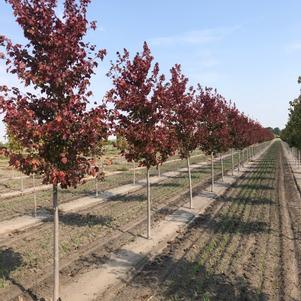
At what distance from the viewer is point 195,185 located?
32.9 m

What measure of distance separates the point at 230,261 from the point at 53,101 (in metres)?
7.03

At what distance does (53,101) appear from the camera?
9891 mm

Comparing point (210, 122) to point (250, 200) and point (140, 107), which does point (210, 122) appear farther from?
point (140, 107)

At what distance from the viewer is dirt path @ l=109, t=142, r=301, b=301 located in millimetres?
10820

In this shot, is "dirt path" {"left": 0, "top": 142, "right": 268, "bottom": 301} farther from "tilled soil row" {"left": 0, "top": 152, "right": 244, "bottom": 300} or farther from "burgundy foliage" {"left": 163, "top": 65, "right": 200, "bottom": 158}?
"burgundy foliage" {"left": 163, "top": 65, "right": 200, "bottom": 158}

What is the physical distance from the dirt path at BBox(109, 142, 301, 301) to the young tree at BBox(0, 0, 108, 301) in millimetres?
3133

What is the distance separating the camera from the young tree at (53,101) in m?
9.45

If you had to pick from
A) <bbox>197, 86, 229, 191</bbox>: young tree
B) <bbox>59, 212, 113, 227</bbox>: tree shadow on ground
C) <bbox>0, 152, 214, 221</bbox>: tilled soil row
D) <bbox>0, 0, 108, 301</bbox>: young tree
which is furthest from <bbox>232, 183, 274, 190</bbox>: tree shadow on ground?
<bbox>0, 0, 108, 301</bbox>: young tree

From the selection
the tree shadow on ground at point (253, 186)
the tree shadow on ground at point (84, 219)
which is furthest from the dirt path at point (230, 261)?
the tree shadow on ground at point (253, 186)

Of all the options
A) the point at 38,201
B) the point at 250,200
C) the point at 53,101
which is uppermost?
the point at 53,101

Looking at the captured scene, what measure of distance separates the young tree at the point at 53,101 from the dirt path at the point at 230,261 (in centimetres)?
313

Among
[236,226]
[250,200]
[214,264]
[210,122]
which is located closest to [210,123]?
[210,122]

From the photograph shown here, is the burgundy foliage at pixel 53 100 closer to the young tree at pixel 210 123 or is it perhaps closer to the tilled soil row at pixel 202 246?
the tilled soil row at pixel 202 246

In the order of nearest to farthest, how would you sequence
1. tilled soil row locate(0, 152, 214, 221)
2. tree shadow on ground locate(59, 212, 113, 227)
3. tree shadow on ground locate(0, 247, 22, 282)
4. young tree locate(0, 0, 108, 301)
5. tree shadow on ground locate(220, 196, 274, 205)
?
young tree locate(0, 0, 108, 301)
tree shadow on ground locate(0, 247, 22, 282)
tree shadow on ground locate(59, 212, 113, 227)
tilled soil row locate(0, 152, 214, 221)
tree shadow on ground locate(220, 196, 274, 205)
